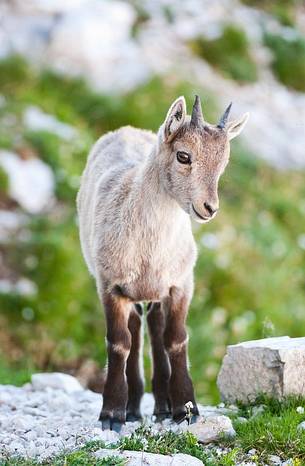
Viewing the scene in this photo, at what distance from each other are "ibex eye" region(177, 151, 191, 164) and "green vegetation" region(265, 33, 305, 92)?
45.2ft

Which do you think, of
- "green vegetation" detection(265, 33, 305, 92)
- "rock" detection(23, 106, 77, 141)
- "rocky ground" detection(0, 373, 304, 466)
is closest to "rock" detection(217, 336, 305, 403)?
"rocky ground" detection(0, 373, 304, 466)

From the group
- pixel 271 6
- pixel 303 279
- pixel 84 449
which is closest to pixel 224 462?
pixel 84 449

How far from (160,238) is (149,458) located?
203 centimetres

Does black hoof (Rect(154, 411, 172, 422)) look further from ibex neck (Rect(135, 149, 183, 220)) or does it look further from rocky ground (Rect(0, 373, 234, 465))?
ibex neck (Rect(135, 149, 183, 220))

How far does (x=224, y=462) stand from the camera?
641 cm

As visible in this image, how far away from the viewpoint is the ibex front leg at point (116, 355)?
780cm

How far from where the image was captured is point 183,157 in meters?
7.29

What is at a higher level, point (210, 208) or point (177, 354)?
point (210, 208)

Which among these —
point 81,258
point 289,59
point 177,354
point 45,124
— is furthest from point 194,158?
point 289,59

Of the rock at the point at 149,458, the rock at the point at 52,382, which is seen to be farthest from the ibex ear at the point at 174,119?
the rock at the point at 52,382

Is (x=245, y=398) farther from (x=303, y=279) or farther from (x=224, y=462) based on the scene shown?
(x=303, y=279)

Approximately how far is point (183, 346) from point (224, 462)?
1.76m

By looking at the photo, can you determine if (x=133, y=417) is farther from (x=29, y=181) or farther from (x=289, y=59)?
(x=289, y=59)

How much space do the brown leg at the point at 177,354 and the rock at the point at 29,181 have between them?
6786 mm
